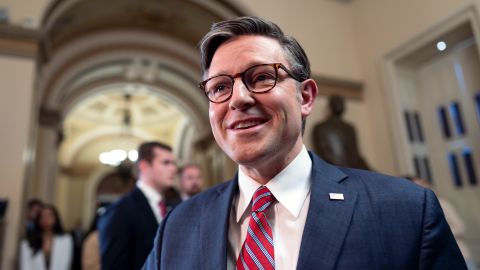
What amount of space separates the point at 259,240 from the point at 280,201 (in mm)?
133

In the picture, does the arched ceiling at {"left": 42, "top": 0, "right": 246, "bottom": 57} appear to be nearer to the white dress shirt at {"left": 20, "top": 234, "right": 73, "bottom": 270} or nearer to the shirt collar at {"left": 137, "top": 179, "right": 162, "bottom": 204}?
the white dress shirt at {"left": 20, "top": 234, "right": 73, "bottom": 270}

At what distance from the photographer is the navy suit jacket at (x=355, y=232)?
987 mm

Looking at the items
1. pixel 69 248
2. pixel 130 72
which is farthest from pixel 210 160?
pixel 69 248

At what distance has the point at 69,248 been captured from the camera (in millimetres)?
4320

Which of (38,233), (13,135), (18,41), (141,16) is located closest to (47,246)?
(38,233)

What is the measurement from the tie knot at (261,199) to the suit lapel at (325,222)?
130 mm

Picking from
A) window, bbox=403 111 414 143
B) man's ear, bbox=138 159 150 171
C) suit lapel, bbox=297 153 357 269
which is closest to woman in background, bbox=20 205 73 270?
man's ear, bbox=138 159 150 171

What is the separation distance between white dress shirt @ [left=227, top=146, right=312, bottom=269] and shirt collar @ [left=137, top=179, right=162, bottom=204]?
1952 millimetres

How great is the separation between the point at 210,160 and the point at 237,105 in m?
9.27

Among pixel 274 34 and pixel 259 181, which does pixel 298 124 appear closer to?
pixel 259 181

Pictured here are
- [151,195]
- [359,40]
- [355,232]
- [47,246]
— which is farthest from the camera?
[359,40]

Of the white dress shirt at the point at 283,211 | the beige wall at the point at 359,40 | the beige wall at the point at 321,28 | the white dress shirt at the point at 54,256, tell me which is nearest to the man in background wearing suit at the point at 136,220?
the white dress shirt at the point at 283,211

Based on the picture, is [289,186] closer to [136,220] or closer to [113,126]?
[136,220]

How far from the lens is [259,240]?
1.10 meters
